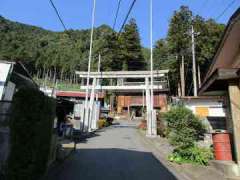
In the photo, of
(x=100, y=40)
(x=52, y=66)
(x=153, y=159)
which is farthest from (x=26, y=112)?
(x=52, y=66)

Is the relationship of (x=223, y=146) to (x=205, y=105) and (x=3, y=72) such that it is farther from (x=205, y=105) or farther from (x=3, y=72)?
(x=205, y=105)

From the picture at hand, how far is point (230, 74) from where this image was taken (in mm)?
6918

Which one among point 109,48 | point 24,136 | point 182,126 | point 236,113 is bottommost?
point 24,136

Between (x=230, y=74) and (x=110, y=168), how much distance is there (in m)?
4.74

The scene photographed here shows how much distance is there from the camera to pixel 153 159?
9875 millimetres

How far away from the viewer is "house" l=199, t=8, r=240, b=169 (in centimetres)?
692

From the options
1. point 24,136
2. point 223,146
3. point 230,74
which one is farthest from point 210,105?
point 24,136

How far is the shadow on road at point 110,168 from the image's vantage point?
706cm

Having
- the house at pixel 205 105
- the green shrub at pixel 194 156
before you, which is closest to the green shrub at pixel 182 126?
the green shrub at pixel 194 156

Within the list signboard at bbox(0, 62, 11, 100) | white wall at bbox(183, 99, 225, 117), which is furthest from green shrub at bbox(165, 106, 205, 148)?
white wall at bbox(183, 99, 225, 117)

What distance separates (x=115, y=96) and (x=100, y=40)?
Answer: 1762 cm

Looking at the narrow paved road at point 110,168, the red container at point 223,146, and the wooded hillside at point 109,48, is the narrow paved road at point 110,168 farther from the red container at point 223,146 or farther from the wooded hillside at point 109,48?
the wooded hillside at point 109,48

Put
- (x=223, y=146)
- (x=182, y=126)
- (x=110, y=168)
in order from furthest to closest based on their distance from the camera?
(x=182, y=126) < (x=110, y=168) < (x=223, y=146)

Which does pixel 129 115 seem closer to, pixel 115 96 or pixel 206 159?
pixel 115 96
